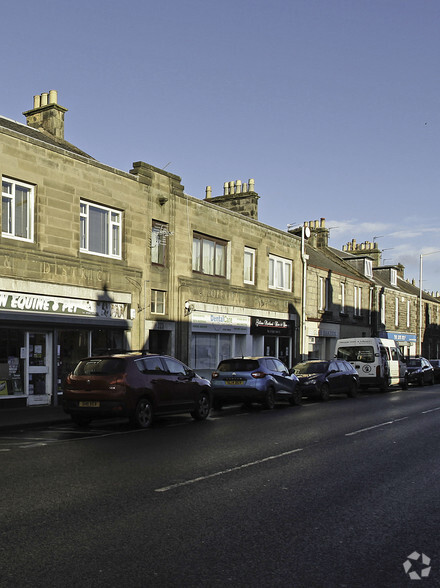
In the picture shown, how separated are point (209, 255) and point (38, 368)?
10.3 m

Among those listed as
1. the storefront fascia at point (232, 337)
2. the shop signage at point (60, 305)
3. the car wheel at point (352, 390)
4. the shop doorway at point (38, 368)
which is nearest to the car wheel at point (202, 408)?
the shop doorway at point (38, 368)

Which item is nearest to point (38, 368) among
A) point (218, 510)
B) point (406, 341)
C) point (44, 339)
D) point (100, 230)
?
point (44, 339)

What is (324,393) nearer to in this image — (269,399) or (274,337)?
(269,399)

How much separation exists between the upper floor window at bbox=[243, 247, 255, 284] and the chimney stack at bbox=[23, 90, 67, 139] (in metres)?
9.83

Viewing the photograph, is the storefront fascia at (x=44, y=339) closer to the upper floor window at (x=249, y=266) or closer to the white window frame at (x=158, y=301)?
the white window frame at (x=158, y=301)

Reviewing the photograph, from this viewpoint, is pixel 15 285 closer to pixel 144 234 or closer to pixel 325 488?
pixel 144 234

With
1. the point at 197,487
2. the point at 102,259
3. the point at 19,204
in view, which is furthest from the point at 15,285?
the point at 197,487

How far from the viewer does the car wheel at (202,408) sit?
632 inches

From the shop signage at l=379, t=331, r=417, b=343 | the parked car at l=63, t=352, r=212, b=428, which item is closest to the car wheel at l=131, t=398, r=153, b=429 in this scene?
the parked car at l=63, t=352, r=212, b=428

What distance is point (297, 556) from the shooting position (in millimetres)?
5301

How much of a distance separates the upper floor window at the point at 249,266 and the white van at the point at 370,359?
501 cm

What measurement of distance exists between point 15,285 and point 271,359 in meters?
8.08

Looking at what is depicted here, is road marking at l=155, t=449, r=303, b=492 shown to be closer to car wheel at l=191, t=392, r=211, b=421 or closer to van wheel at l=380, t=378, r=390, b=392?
car wheel at l=191, t=392, r=211, b=421

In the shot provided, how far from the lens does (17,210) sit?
59.5 ft
